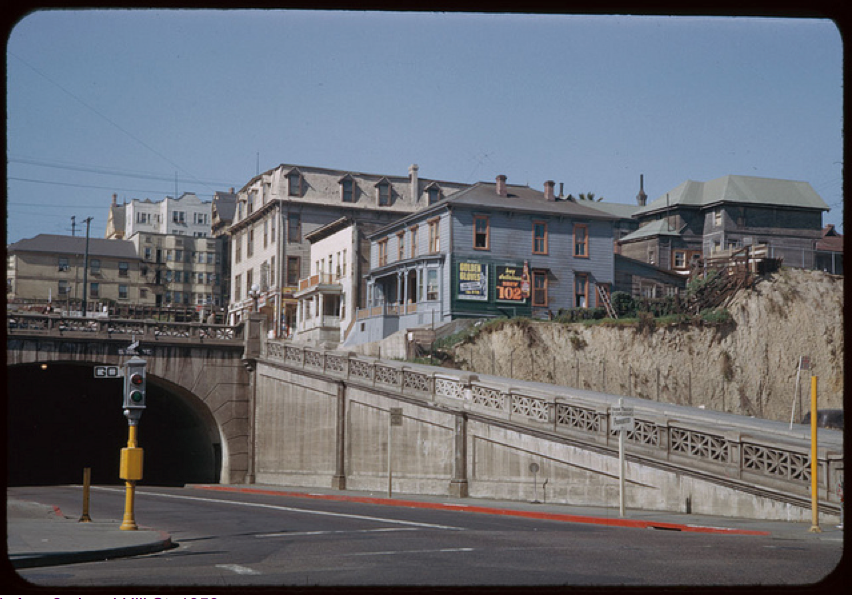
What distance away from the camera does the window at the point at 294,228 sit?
78062 millimetres

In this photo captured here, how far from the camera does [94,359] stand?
48.0 metres

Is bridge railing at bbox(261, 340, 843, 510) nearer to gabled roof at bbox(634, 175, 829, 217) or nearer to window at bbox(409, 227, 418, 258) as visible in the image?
window at bbox(409, 227, 418, 258)

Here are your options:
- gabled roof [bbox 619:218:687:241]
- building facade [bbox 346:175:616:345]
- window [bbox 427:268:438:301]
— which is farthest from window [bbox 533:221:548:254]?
gabled roof [bbox 619:218:687:241]

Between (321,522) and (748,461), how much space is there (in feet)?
33.1

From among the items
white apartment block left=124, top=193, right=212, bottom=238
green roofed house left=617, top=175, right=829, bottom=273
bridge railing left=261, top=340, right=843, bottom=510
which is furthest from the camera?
white apartment block left=124, top=193, right=212, bottom=238

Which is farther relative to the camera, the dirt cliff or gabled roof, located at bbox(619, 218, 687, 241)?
gabled roof, located at bbox(619, 218, 687, 241)

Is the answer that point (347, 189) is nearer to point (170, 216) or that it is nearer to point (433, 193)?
point (433, 193)

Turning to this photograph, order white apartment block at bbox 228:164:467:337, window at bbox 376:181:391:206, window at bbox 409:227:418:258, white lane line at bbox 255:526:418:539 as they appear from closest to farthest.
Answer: white lane line at bbox 255:526:418:539 < window at bbox 409:227:418:258 < white apartment block at bbox 228:164:467:337 < window at bbox 376:181:391:206

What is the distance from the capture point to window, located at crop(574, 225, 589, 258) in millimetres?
62531

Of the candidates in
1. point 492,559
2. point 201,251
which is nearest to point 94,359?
point 492,559

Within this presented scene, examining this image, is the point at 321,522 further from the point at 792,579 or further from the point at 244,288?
the point at 244,288

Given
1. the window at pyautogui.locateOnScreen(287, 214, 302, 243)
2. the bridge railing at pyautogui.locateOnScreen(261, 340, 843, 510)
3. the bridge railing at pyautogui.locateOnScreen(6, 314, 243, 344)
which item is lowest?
the bridge railing at pyautogui.locateOnScreen(261, 340, 843, 510)

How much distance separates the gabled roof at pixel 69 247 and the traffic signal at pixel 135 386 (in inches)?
3167

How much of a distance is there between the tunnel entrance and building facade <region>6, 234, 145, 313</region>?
26.0 m
